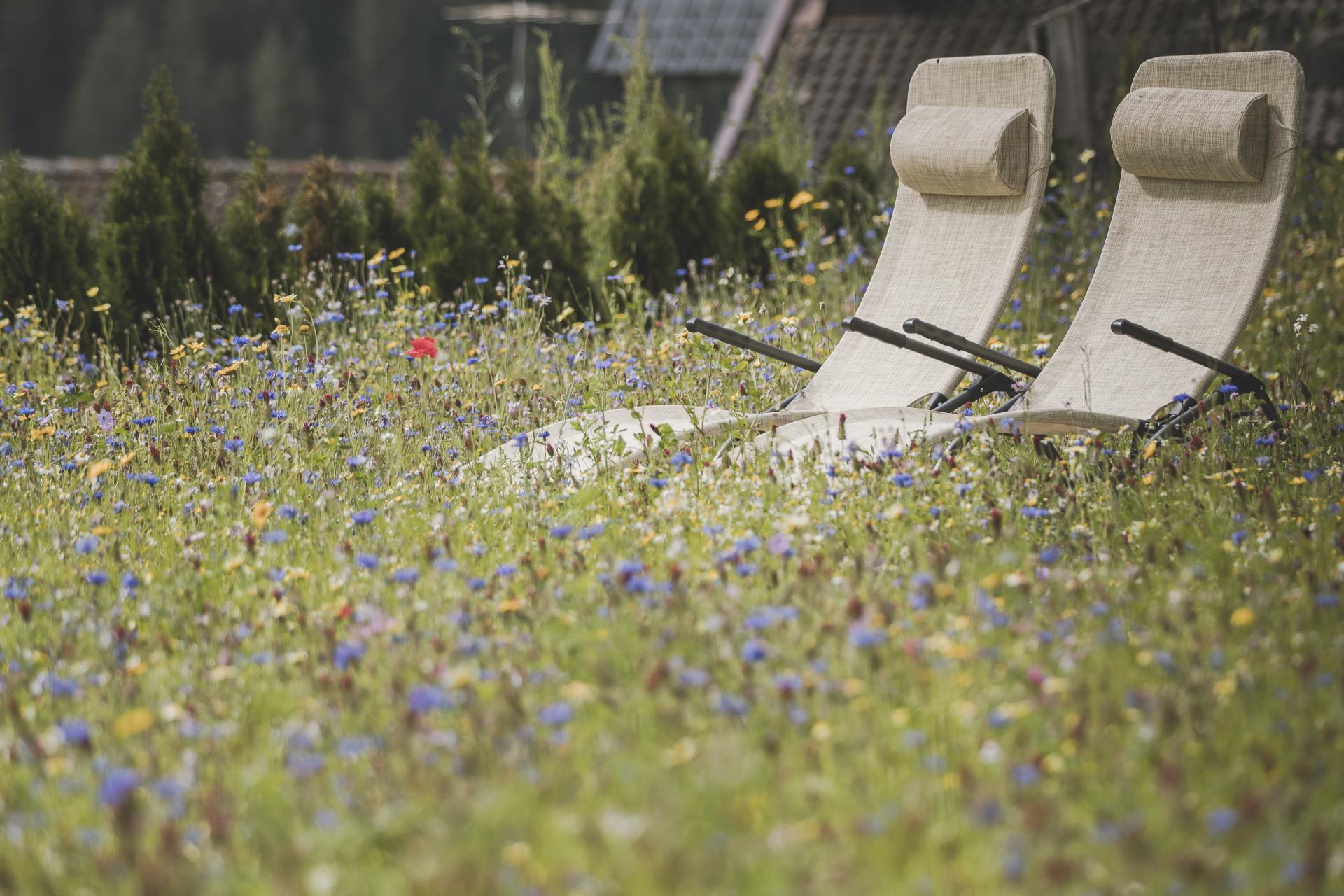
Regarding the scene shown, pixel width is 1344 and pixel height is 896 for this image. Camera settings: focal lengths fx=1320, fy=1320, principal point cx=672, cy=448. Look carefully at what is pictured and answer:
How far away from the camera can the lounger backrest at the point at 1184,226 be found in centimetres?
428

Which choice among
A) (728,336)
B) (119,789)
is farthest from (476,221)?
(119,789)

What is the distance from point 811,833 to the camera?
1.83 m

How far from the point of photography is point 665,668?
7.39ft

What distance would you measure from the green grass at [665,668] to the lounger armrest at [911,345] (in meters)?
0.41

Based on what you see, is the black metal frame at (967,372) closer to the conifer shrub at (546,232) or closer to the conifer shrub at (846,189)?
the conifer shrub at (546,232)

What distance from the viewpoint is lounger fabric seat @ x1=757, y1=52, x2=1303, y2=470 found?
167 inches

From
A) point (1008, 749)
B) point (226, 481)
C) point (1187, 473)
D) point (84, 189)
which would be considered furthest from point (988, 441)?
point (84, 189)

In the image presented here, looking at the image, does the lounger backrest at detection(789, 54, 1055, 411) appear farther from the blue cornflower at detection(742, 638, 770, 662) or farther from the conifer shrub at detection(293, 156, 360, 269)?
the conifer shrub at detection(293, 156, 360, 269)

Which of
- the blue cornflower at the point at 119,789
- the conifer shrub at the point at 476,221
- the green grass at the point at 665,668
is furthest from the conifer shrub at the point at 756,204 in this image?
the blue cornflower at the point at 119,789

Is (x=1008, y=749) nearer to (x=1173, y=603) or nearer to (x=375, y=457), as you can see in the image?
(x=1173, y=603)

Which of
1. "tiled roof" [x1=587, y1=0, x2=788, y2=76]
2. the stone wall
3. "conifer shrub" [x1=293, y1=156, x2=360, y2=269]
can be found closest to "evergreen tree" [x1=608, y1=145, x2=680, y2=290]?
"conifer shrub" [x1=293, y1=156, x2=360, y2=269]

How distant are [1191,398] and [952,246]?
1.27 metres

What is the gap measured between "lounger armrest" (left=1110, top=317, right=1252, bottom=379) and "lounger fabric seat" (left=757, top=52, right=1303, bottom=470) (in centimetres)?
14

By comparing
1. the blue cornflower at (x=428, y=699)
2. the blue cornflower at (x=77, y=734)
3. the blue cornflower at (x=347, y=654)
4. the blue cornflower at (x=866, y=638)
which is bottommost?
the blue cornflower at (x=77, y=734)
